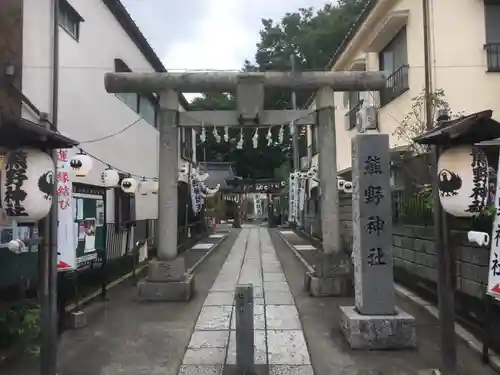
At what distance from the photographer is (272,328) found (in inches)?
301

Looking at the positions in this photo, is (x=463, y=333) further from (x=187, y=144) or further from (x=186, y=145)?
(x=187, y=144)

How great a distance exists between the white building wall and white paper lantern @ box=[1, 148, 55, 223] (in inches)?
154

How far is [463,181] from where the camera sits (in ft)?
16.3

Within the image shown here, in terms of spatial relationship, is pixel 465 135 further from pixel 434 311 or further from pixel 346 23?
pixel 346 23

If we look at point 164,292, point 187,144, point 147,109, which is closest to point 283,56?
point 187,144

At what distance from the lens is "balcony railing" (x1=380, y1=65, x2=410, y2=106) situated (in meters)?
12.8

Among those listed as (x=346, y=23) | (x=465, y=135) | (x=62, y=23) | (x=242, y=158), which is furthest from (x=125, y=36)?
(x=242, y=158)

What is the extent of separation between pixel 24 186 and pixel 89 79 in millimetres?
7484

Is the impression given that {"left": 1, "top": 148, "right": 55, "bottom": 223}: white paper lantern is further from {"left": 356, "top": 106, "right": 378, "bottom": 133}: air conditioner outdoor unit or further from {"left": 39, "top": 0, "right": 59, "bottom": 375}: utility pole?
{"left": 356, "top": 106, "right": 378, "bottom": 133}: air conditioner outdoor unit

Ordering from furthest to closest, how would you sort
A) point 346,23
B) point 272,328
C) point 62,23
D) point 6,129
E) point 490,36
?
point 346,23
point 490,36
point 62,23
point 272,328
point 6,129

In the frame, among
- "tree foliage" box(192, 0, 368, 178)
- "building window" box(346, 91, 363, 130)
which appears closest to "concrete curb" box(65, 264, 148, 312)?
"building window" box(346, 91, 363, 130)

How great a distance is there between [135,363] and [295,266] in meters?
8.98

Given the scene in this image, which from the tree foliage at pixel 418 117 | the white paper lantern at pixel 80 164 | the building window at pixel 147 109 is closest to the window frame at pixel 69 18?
the white paper lantern at pixel 80 164

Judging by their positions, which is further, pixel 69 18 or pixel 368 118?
pixel 69 18
